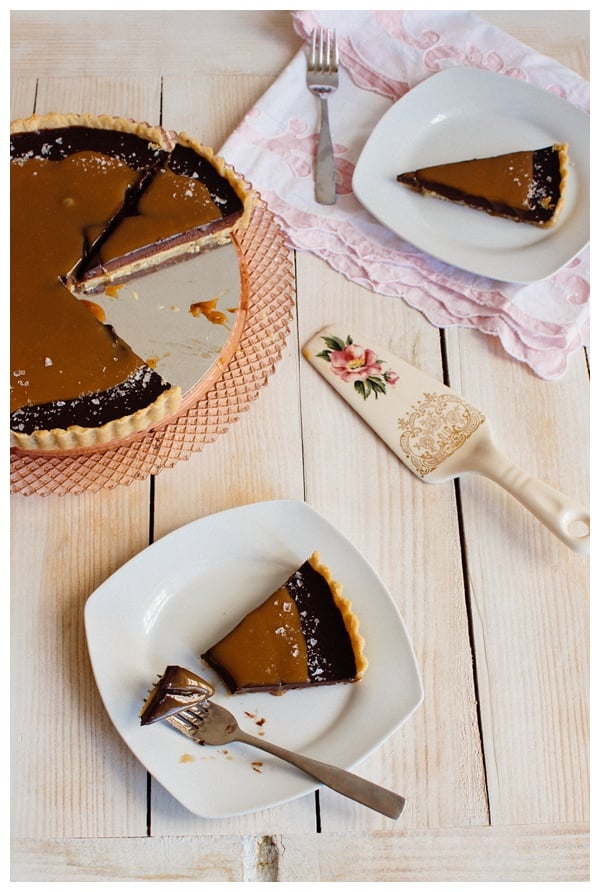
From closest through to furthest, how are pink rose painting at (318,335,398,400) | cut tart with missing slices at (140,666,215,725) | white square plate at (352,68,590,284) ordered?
cut tart with missing slices at (140,666,215,725) < pink rose painting at (318,335,398,400) < white square plate at (352,68,590,284)

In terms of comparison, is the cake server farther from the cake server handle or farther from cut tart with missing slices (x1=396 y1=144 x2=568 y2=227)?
cut tart with missing slices (x1=396 y1=144 x2=568 y2=227)

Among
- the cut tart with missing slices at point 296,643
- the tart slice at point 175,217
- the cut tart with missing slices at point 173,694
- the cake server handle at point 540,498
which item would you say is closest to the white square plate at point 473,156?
the tart slice at point 175,217

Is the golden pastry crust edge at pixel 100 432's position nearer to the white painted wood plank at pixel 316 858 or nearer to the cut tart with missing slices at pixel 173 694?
the cut tart with missing slices at pixel 173 694

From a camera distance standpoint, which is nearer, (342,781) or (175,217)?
(342,781)

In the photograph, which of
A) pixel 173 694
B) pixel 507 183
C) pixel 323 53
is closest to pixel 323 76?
pixel 323 53

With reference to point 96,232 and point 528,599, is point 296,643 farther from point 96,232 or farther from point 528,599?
point 96,232

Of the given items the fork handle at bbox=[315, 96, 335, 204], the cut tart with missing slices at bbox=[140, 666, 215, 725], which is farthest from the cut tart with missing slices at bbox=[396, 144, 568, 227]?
the cut tart with missing slices at bbox=[140, 666, 215, 725]

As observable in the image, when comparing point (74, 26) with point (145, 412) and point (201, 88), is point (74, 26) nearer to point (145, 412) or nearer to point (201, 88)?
point (201, 88)
